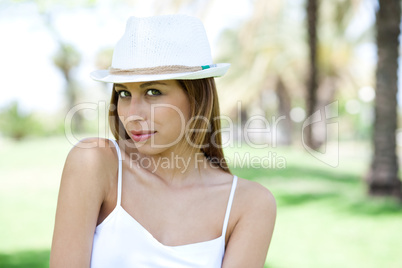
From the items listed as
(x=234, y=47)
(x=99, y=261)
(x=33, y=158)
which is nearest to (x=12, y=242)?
(x=99, y=261)

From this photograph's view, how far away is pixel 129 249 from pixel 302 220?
190 inches

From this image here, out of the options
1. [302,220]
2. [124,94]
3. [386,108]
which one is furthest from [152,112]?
[386,108]

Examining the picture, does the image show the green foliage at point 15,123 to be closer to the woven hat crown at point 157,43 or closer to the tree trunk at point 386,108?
the tree trunk at point 386,108

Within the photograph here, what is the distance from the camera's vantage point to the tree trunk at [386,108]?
722 centimetres

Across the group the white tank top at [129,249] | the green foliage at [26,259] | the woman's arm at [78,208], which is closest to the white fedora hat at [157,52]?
the woman's arm at [78,208]

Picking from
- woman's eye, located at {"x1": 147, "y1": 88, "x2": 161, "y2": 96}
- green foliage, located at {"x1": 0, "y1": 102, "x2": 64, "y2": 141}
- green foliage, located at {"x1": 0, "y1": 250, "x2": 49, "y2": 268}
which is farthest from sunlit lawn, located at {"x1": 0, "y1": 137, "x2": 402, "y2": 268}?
green foliage, located at {"x1": 0, "y1": 102, "x2": 64, "y2": 141}

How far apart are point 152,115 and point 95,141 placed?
0.92 ft

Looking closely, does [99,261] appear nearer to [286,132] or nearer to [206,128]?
[206,128]

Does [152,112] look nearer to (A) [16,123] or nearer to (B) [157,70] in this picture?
(B) [157,70]

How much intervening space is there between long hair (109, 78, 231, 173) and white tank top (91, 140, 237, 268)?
1.57ft

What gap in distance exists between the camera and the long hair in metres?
2.08

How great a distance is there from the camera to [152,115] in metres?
1.93

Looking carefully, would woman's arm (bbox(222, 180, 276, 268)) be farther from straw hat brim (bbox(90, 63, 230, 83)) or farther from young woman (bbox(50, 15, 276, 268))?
straw hat brim (bbox(90, 63, 230, 83))

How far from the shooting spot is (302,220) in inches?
249
